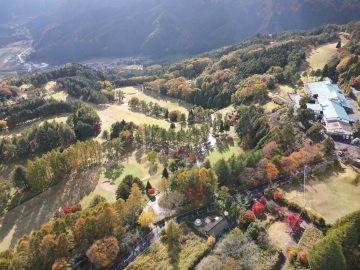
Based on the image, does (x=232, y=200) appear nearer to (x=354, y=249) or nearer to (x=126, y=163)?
(x=354, y=249)

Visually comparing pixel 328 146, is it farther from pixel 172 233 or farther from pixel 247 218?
pixel 172 233

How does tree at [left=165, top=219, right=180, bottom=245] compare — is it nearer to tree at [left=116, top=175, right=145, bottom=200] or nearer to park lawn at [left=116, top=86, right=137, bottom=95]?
tree at [left=116, top=175, right=145, bottom=200]

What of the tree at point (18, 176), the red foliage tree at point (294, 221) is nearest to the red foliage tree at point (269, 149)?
the red foliage tree at point (294, 221)

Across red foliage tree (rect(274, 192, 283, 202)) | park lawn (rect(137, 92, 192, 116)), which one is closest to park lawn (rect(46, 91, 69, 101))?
park lawn (rect(137, 92, 192, 116))

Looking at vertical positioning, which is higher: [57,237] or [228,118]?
[57,237]

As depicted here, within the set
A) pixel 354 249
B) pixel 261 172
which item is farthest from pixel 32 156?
pixel 354 249

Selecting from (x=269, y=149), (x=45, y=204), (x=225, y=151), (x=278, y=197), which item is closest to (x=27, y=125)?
(x=45, y=204)

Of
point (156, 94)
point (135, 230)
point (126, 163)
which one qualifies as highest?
point (135, 230)
